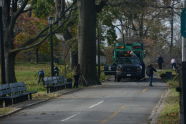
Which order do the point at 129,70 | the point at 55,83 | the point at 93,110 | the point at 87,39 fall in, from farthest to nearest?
1. the point at 129,70
2. the point at 87,39
3. the point at 55,83
4. the point at 93,110

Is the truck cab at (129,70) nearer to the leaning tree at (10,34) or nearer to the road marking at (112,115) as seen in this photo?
the leaning tree at (10,34)

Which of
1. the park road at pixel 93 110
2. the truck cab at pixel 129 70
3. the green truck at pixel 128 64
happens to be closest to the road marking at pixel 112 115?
the park road at pixel 93 110

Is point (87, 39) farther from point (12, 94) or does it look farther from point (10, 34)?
point (12, 94)

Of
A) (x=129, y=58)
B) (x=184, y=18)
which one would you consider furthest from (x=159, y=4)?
(x=184, y=18)

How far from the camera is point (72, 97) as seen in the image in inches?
1004

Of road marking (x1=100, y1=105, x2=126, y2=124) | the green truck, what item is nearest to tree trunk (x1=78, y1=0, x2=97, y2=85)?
the green truck

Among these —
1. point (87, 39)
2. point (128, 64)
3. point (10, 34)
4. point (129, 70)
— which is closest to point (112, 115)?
point (87, 39)

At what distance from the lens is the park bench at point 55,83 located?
2830 cm

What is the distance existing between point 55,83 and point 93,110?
10.5 m

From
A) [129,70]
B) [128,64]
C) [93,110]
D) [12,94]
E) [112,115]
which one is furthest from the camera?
[128,64]

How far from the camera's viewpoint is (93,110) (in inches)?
767

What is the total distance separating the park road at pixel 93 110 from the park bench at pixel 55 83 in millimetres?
2431

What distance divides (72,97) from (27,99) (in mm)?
2754

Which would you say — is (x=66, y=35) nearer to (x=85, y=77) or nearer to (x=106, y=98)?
(x=85, y=77)
